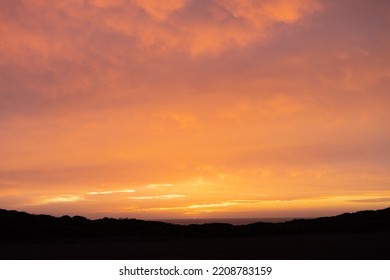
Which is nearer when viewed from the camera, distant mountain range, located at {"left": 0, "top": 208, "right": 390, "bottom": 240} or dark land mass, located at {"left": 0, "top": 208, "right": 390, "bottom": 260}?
dark land mass, located at {"left": 0, "top": 208, "right": 390, "bottom": 260}

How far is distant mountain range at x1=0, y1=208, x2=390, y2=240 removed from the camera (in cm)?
1619

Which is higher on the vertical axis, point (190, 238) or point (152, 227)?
point (152, 227)

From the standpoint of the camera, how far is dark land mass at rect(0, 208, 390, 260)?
11.6m

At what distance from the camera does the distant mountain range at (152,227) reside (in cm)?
1619

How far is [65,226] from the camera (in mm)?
17219

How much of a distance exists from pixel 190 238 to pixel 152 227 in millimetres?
2129

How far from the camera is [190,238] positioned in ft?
52.0

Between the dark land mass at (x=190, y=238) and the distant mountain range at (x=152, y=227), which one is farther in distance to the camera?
the distant mountain range at (x=152, y=227)
